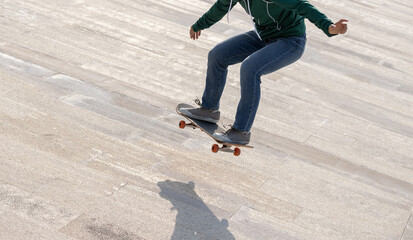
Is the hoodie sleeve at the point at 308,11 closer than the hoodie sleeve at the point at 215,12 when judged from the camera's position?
Yes

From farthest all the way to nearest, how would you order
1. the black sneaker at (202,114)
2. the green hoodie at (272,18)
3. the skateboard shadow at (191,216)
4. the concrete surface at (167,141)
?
the black sneaker at (202,114) → the green hoodie at (272,18) → the concrete surface at (167,141) → the skateboard shadow at (191,216)

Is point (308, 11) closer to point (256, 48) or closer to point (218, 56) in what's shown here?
point (256, 48)

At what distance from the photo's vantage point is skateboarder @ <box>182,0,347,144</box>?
6242 mm

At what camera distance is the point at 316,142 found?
835 cm

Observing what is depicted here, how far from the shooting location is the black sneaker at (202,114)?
7.00 metres

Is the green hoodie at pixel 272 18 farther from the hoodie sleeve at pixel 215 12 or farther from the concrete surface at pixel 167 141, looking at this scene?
the concrete surface at pixel 167 141

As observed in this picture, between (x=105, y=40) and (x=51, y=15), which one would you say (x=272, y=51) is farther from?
(x=51, y=15)

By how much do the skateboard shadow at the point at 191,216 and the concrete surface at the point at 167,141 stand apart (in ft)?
0.06

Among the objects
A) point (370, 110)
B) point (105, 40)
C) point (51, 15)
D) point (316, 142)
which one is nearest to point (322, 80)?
point (370, 110)

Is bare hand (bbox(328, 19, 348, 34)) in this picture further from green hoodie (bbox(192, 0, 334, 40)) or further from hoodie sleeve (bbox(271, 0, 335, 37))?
green hoodie (bbox(192, 0, 334, 40))

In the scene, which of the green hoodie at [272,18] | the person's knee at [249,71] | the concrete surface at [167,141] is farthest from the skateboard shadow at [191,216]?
the green hoodie at [272,18]

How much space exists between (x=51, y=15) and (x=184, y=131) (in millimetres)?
4446

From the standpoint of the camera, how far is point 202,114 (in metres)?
7.02

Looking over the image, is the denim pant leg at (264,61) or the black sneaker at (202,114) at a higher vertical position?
the denim pant leg at (264,61)
